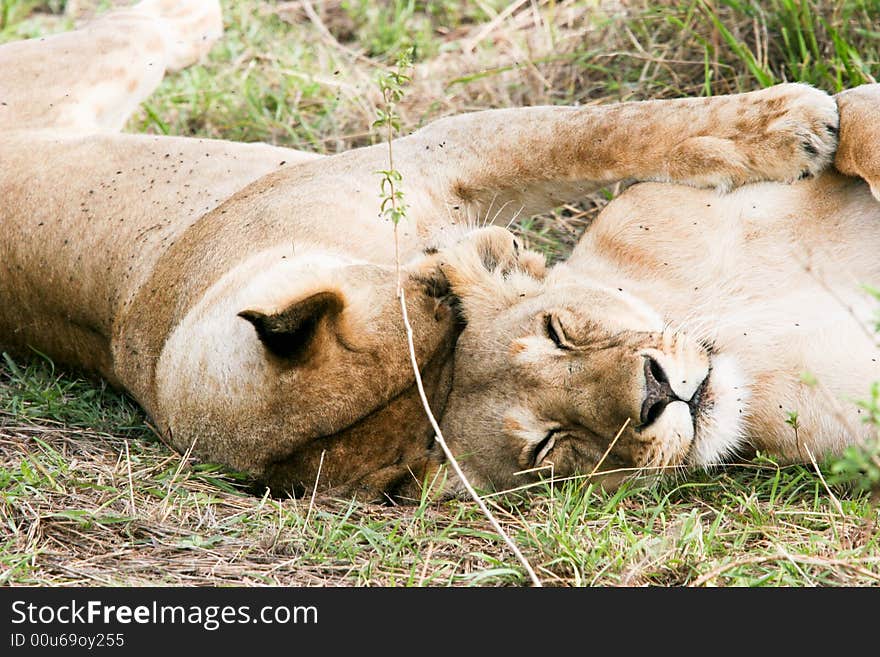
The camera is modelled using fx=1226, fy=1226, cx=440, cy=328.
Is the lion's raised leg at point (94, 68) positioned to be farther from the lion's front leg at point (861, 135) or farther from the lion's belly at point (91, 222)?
the lion's front leg at point (861, 135)

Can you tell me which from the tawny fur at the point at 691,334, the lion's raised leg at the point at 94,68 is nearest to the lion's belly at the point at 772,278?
the tawny fur at the point at 691,334

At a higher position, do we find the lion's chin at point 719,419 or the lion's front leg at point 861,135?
the lion's front leg at point 861,135

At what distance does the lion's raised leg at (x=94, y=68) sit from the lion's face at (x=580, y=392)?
2.50 meters

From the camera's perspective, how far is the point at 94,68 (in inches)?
200

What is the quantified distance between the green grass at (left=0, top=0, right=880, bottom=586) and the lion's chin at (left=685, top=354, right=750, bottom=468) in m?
0.08

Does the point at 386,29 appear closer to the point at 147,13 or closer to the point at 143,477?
the point at 147,13

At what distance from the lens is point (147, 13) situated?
5.56 metres

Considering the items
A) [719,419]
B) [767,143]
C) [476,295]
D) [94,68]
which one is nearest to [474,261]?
[476,295]

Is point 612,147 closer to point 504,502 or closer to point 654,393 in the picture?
point 654,393

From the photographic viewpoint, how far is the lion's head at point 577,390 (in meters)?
2.84

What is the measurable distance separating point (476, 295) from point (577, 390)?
0.43 meters
